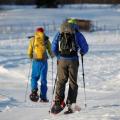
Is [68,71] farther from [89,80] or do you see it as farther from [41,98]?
[89,80]

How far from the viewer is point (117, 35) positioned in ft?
133

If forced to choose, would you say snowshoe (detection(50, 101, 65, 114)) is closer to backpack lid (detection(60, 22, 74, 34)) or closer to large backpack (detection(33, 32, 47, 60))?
backpack lid (detection(60, 22, 74, 34))

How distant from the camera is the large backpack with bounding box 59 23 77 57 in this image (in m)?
10.3

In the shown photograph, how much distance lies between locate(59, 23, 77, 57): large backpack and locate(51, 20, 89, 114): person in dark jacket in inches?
2.4

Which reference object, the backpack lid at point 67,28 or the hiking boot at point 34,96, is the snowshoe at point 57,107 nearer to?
the backpack lid at point 67,28

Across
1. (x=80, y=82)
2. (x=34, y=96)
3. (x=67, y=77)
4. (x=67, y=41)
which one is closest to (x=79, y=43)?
(x=67, y=41)

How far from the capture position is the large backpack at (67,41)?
10.3 m

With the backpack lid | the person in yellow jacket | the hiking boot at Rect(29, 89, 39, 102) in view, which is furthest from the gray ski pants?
the hiking boot at Rect(29, 89, 39, 102)

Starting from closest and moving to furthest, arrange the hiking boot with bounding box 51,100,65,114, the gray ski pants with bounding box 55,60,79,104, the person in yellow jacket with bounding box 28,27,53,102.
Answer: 1. the gray ski pants with bounding box 55,60,79,104
2. the hiking boot with bounding box 51,100,65,114
3. the person in yellow jacket with bounding box 28,27,53,102

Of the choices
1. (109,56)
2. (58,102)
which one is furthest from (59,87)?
(109,56)

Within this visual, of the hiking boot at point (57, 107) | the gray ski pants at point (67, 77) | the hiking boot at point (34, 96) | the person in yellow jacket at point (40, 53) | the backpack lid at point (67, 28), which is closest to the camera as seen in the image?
the backpack lid at point (67, 28)

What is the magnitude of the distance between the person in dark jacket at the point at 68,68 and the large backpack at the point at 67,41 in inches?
2.4

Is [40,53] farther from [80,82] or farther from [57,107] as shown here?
[80,82]

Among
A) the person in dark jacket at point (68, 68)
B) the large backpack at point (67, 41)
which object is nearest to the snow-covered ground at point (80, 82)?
the person in dark jacket at point (68, 68)
